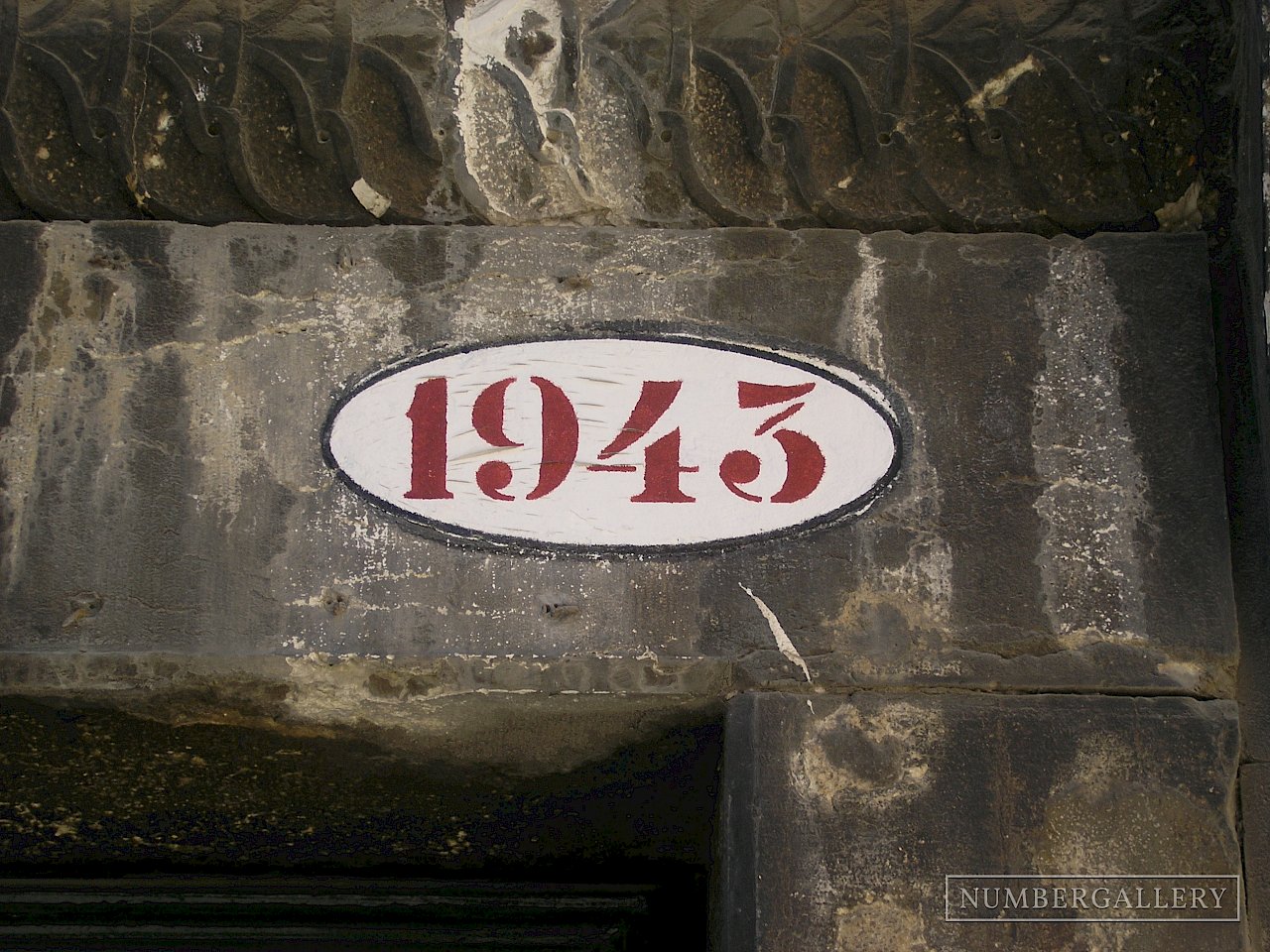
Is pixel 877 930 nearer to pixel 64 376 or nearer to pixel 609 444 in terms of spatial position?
pixel 609 444

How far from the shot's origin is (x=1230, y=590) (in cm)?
234

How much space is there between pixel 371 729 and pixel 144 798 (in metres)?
0.57

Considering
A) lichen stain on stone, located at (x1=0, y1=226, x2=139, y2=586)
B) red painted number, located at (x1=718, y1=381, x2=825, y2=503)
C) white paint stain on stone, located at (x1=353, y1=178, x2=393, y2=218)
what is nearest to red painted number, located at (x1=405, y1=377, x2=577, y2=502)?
red painted number, located at (x1=718, y1=381, x2=825, y2=503)

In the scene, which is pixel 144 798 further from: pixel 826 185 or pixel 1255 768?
pixel 1255 768

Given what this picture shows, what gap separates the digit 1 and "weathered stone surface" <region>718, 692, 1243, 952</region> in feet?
2.28

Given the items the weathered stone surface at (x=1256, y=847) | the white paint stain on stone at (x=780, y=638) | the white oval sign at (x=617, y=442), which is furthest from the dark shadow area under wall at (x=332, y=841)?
the weathered stone surface at (x=1256, y=847)

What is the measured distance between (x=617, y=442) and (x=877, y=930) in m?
0.97

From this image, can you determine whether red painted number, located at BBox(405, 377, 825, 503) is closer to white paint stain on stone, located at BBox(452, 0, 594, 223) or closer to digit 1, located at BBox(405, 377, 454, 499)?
digit 1, located at BBox(405, 377, 454, 499)

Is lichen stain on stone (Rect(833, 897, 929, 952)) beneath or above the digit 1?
beneath

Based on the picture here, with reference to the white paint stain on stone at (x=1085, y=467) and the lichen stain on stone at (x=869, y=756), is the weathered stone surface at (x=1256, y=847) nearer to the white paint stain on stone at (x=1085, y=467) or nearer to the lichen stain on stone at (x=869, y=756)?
the white paint stain on stone at (x=1085, y=467)

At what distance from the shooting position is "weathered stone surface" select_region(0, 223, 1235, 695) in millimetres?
2314

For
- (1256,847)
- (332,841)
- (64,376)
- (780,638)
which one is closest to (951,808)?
(780,638)

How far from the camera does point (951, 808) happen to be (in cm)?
224

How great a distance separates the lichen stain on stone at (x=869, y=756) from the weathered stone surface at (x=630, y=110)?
1.00 meters
